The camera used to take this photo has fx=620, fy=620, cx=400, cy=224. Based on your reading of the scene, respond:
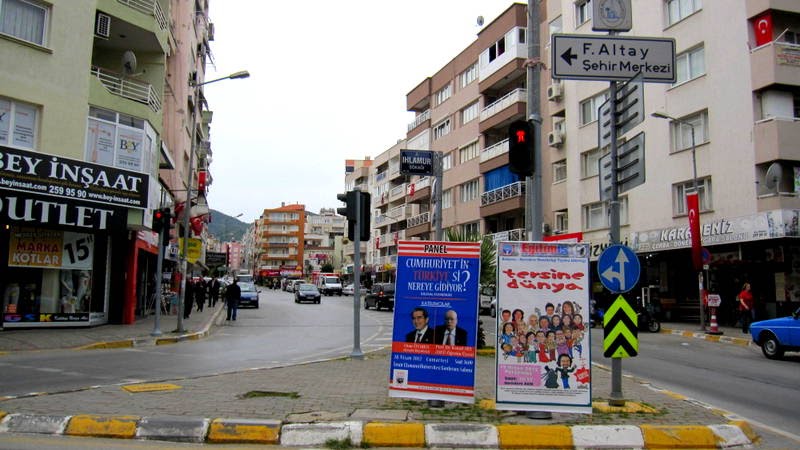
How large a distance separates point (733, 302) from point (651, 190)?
20.0ft

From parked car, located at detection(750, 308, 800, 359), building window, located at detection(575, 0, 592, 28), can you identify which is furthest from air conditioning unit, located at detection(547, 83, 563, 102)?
parked car, located at detection(750, 308, 800, 359)

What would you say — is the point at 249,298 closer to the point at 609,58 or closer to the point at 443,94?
the point at 443,94

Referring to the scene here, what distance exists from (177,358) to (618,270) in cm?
978

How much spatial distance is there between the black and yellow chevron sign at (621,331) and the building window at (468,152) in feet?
128

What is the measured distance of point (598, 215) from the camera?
109 ft

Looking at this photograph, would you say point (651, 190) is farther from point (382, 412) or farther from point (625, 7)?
point (382, 412)

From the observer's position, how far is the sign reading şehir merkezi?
14.7 metres

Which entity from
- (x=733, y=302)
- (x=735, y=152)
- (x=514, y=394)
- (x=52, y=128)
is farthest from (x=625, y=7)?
(x=733, y=302)

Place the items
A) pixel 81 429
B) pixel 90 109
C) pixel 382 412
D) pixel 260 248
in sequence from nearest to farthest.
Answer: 1. pixel 81 429
2. pixel 382 412
3. pixel 90 109
4. pixel 260 248

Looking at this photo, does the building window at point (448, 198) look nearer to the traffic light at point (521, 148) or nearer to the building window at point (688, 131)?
the building window at point (688, 131)

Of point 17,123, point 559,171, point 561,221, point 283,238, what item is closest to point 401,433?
point 17,123

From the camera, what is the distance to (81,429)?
6.64 meters

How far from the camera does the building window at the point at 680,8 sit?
88.8ft

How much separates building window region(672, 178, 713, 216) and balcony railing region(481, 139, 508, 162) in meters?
15.0
